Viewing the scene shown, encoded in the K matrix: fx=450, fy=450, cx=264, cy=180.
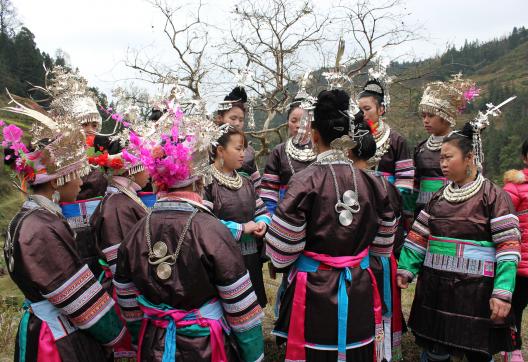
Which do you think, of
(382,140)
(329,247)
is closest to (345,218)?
(329,247)

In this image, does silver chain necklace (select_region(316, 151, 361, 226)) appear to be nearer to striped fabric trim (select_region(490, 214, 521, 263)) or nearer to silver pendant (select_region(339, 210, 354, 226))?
silver pendant (select_region(339, 210, 354, 226))

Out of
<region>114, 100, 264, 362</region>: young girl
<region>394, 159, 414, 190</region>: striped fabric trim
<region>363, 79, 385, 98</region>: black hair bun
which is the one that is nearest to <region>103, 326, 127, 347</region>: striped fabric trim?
<region>114, 100, 264, 362</region>: young girl

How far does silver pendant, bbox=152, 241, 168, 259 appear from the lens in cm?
240

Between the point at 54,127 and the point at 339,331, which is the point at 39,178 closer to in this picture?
the point at 54,127

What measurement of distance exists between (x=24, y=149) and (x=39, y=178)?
0.18m

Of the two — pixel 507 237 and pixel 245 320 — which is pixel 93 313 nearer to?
pixel 245 320

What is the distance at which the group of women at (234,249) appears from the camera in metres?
2.44

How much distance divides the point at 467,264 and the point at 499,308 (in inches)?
15.0

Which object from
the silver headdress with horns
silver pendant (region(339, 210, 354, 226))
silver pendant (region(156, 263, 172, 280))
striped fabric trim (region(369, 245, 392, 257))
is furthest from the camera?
striped fabric trim (region(369, 245, 392, 257))

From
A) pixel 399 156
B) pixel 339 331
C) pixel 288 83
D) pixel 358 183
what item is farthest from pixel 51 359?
pixel 288 83

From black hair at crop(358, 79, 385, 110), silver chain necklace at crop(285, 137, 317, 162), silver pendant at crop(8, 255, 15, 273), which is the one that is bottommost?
silver pendant at crop(8, 255, 15, 273)

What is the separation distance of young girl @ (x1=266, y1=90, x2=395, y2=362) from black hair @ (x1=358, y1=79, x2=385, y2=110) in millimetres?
1834

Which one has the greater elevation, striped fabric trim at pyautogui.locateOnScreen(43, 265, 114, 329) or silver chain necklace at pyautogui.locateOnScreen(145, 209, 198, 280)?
silver chain necklace at pyautogui.locateOnScreen(145, 209, 198, 280)

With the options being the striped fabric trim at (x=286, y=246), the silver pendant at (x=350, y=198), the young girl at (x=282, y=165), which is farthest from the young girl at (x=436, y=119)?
the striped fabric trim at (x=286, y=246)
